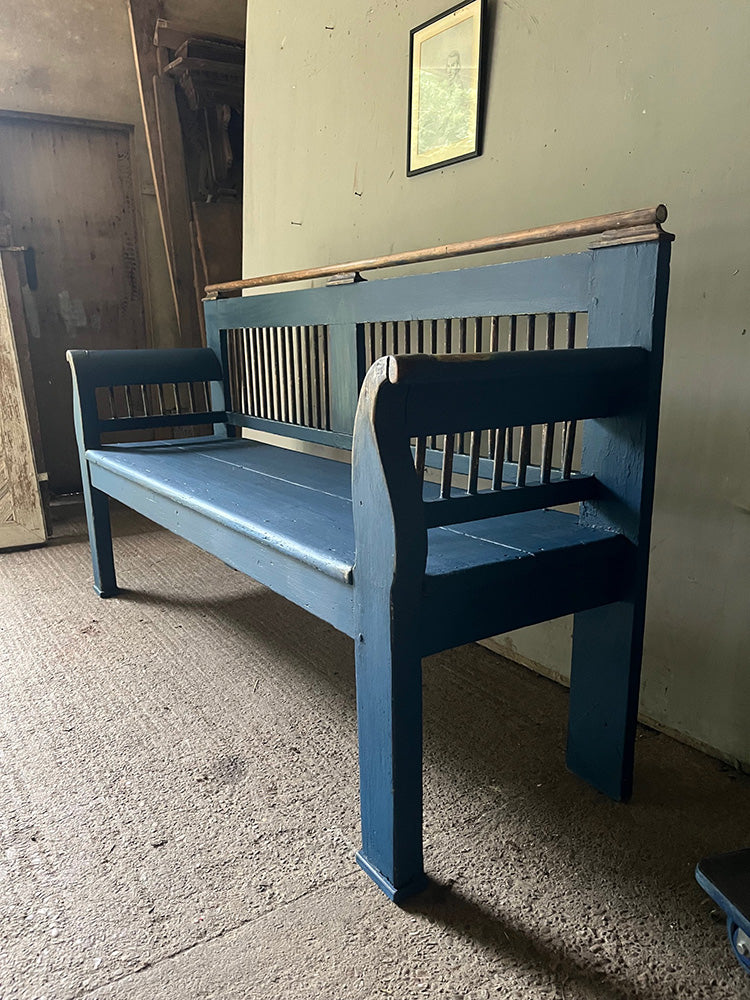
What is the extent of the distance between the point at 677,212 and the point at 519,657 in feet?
3.72

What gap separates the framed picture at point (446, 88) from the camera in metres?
1.85

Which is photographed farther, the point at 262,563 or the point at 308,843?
the point at 262,563

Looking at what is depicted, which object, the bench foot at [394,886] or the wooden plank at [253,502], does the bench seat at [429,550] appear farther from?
the bench foot at [394,886]

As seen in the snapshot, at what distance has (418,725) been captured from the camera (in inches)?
44.7

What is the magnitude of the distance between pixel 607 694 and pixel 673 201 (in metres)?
0.96

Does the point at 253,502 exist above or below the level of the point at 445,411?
below

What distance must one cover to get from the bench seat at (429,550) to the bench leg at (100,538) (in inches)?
24.5

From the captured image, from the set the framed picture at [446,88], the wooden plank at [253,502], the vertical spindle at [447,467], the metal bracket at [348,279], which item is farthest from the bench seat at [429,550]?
the framed picture at [446,88]

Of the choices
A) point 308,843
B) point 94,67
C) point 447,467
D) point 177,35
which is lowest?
point 308,843

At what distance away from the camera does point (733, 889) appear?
101cm

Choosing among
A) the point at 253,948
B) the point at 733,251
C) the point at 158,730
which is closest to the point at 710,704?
the point at 733,251

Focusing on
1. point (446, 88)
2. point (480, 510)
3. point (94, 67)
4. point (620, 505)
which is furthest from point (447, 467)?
point (94, 67)

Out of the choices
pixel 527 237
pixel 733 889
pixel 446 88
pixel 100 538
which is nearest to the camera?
pixel 733 889

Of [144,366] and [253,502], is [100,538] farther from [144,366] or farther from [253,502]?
[253,502]
